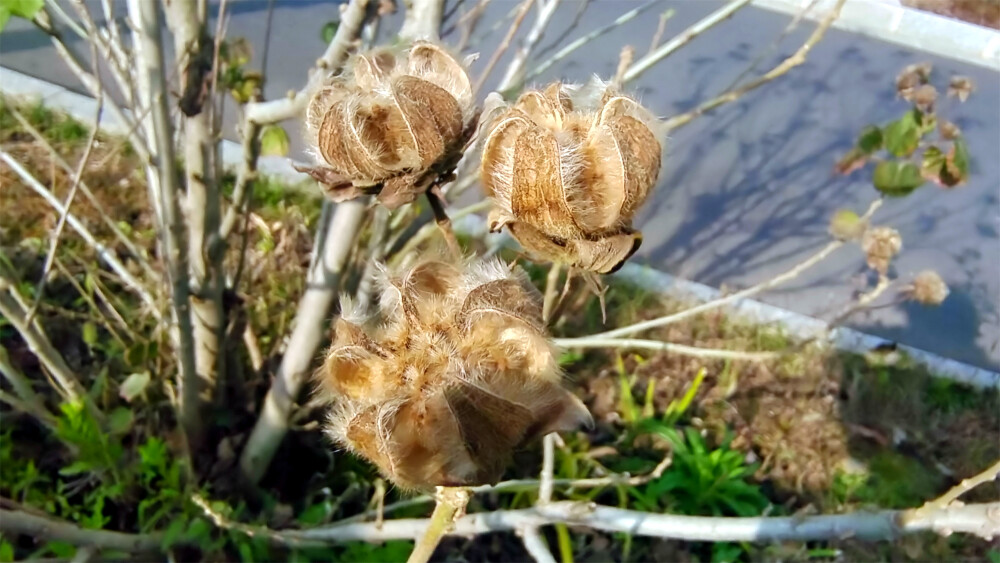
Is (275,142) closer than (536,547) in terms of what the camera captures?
No

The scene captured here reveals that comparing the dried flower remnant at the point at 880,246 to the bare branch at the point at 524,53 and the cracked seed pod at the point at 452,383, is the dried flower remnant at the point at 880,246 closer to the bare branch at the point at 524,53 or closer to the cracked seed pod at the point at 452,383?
the bare branch at the point at 524,53

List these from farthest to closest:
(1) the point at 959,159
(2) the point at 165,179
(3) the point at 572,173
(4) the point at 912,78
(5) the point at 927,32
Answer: (5) the point at 927,32 → (4) the point at 912,78 → (1) the point at 959,159 → (2) the point at 165,179 → (3) the point at 572,173

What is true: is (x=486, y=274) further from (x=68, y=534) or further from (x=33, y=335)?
(x=33, y=335)

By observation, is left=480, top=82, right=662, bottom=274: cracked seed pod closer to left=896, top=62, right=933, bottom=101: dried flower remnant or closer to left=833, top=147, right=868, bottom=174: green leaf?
left=896, top=62, right=933, bottom=101: dried flower remnant

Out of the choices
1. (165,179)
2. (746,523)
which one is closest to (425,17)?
(165,179)

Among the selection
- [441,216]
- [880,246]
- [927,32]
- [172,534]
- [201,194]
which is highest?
[441,216]

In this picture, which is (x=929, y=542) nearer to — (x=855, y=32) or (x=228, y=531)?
(x=228, y=531)
